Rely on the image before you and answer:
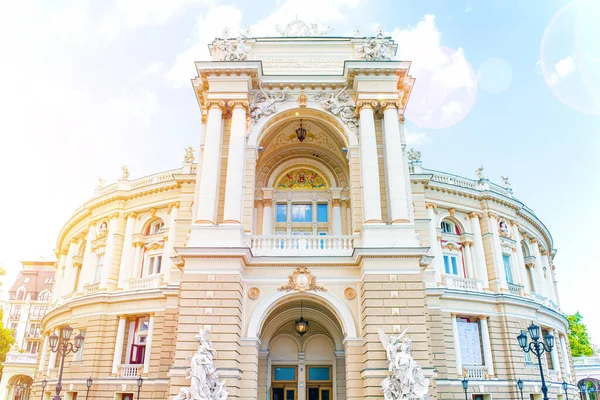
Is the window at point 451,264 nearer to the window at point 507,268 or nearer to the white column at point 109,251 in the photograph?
the window at point 507,268

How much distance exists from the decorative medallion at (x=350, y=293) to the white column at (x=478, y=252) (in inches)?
566

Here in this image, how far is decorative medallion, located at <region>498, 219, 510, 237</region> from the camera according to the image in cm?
3203

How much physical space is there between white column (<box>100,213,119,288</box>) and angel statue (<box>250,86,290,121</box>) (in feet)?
49.6

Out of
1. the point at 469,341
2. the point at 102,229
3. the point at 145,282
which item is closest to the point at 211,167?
the point at 145,282

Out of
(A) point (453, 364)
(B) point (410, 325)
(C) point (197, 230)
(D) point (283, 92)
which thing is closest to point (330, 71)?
(D) point (283, 92)

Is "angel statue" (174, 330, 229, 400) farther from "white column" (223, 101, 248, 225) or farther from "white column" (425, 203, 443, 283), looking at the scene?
"white column" (425, 203, 443, 283)

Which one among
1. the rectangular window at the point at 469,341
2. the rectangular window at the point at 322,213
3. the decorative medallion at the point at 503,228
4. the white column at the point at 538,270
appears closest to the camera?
the rectangular window at the point at 322,213

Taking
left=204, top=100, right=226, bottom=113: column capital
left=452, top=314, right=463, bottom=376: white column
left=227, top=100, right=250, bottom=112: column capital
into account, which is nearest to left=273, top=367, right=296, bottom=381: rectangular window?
left=452, top=314, right=463, bottom=376: white column

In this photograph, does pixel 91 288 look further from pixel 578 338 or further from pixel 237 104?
pixel 578 338

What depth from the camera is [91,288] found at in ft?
102

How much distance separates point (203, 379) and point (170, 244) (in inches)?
584

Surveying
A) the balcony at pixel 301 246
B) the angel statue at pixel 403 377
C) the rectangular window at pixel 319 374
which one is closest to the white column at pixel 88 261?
the balcony at pixel 301 246

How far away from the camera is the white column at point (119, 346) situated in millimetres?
27788

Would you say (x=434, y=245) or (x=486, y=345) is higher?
(x=434, y=245)
